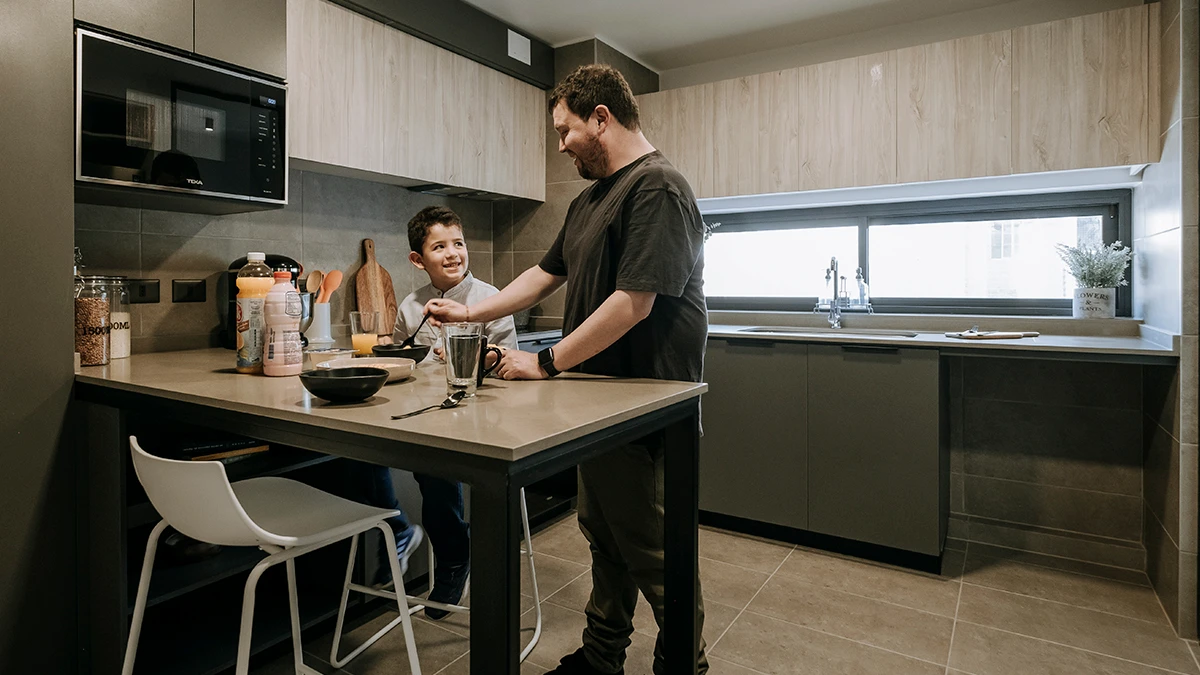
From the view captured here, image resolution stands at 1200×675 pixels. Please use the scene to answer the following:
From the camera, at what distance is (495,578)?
3.17 feet

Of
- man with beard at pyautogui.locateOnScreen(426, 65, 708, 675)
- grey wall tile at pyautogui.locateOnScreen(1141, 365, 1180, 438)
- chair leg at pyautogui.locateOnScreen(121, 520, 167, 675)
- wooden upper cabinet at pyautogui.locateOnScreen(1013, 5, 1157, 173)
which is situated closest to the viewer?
chair leg at pyautogui.locateOnScreen(121, 520, 167, 675)

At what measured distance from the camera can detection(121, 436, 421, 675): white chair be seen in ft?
3.94

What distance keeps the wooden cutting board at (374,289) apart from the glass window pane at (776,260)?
1.63 meters

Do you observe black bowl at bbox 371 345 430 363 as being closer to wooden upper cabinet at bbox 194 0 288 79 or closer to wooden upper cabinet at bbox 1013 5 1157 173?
wooden upper cabinet at bbox 194 0 288 79

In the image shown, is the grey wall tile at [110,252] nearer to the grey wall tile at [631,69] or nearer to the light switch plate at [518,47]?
the light switch plate at [518,47]

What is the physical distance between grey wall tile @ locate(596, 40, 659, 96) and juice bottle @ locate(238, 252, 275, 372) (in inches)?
92.8

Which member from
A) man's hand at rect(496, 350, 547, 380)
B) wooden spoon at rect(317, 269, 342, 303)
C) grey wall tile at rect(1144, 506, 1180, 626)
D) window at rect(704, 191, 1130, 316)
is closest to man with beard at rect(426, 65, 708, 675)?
man's hand at rect(496, 350, 547, 380)

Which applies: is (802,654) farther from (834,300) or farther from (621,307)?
(834,300)

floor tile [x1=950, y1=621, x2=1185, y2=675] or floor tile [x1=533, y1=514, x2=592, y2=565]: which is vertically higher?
floor tile [x1=533, y1=514, x2=592, y2=565]

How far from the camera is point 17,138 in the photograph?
62.9 inches

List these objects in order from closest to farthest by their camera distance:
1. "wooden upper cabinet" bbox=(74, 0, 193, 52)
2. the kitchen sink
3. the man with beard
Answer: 1. the man with beard
2. "wooden upper cabinet" bbox=(74, 0, 193, 52)
3. the kitchen sink

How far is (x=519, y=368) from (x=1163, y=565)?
243 centimetres

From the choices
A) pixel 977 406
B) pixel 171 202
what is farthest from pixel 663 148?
pixel 171 202

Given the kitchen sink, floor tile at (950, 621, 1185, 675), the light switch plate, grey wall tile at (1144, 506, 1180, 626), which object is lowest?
floor tile at (950, 621, 1185, 675)
